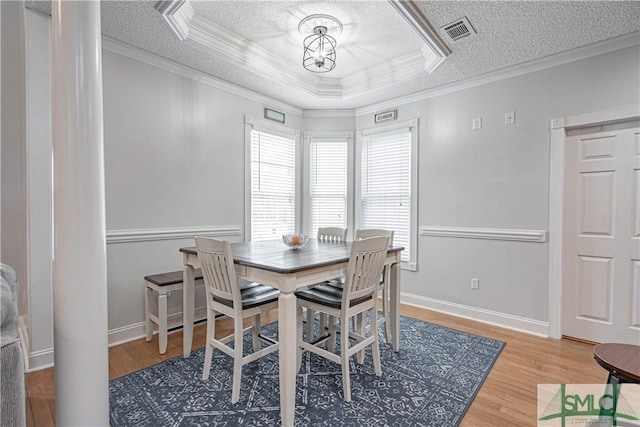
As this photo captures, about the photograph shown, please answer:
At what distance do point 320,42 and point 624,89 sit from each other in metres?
2.65

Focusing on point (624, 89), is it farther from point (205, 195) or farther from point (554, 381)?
point (205, 195)

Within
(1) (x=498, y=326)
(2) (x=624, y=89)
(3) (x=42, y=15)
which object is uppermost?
(3) (x=42, y=15)

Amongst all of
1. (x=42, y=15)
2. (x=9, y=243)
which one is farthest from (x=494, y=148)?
(x=9, y=243)

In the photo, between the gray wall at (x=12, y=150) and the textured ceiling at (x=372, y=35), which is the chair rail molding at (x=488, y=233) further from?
the gray wall at (x=12, y=150)

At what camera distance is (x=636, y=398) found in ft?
6.51

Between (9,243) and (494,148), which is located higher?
(494,148)

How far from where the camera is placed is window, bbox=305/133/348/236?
4.54 m

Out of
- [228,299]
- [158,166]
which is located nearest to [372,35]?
[158,166]

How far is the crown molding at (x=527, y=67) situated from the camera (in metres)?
2.63

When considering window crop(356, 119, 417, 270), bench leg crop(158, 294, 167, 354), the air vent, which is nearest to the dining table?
bench leg crop(158, 294, 167, 354)

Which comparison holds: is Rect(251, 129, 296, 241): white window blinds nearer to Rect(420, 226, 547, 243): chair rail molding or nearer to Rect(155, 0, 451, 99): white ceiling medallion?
Rect(155, 0, 451, 99): white ceiling medallion

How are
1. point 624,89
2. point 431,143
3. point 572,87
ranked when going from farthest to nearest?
1. point 431,143
2. point 572,87
3. point 624,89

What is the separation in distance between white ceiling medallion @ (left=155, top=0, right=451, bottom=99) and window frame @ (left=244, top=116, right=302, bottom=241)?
1.99 feet

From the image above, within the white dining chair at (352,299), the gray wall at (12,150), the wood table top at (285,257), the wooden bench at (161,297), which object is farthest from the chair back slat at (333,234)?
the gray wall at (12,150)
